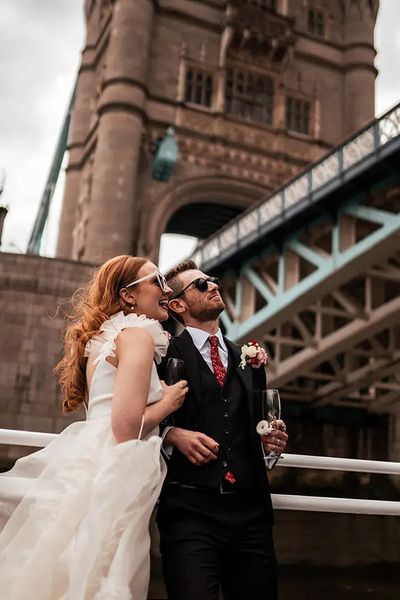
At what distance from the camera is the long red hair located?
2.38 m

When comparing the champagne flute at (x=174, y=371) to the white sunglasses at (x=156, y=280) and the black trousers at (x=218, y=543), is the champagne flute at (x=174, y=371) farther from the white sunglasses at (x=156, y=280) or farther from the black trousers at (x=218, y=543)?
the black trousers at (x=218, y=543)

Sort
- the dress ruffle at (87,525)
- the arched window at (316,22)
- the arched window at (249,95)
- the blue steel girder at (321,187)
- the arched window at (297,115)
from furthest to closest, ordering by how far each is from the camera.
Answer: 1. the arched window at (316,22)
2. the arched window at (297,115)
3. the arched window at (249,95)
4. the blue steel girder at (321,187)
5. the dress ruffle at (87,525)

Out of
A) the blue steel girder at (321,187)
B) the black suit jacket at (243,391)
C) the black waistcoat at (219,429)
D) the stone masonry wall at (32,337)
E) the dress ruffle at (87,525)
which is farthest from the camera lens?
the stone masonry wall at (32,337)

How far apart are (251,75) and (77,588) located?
84.4 feet

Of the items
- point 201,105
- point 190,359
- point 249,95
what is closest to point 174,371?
point 190,359

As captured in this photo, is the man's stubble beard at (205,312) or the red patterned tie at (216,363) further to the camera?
the man's stubble beard at (205,312)

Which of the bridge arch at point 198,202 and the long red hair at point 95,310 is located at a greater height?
the bridge arch at point 198,202

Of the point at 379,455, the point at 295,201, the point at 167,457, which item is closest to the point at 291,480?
the point at 167,457

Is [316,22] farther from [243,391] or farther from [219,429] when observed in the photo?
[219,429]

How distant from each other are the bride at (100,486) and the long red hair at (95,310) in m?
0.02

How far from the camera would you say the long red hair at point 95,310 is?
2.38 m

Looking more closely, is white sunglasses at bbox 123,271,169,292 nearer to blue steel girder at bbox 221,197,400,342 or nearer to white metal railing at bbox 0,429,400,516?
white metal railing at bbox 0,429,400,516

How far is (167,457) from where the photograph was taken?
2.29 m

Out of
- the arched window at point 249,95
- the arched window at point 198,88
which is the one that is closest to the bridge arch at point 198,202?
the arched window at point 249,95
